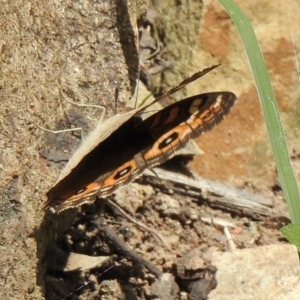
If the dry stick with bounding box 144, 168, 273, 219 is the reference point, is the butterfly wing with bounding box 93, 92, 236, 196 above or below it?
above


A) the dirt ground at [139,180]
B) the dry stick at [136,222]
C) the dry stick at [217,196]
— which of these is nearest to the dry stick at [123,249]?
the dirt ground at [139,180]

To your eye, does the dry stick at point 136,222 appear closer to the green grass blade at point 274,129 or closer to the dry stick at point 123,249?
the dry stick at point 123,249

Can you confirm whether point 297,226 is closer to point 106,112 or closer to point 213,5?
point 106,112

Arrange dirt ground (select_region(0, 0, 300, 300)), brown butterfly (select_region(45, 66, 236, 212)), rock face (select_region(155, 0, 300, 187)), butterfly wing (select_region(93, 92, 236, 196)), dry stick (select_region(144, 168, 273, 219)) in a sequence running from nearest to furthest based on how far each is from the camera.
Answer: dirt ground (select_region(0, 0, 300, 300)) < brown butterfly (select_region(45, 66, 236, 212)) < butterfly wing (select_region(93, 92, 236, 196)) < dry stick (select_region(144, 168, 273, 219)) < rock face (select_region(155, 0, 300, 187))

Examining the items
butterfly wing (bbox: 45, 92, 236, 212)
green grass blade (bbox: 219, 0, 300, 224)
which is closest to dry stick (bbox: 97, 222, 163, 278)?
butterfly wing (bbox: 45, 92, 236, 212)

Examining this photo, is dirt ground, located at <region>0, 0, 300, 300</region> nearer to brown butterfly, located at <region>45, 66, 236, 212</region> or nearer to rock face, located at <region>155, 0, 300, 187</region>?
rock face, located at <region>155, 0, 300, 187</region>

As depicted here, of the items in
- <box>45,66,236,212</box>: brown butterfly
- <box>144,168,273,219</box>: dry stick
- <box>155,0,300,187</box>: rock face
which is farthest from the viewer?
<box>155,0,300,187</box>: rock face
